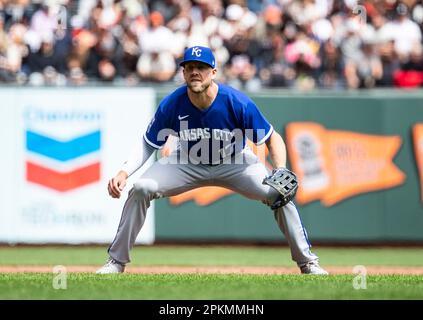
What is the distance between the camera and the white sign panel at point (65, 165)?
12.9 metres

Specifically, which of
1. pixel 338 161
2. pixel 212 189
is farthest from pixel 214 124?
pixel 338 161

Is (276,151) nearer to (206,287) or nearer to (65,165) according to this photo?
(206,287)

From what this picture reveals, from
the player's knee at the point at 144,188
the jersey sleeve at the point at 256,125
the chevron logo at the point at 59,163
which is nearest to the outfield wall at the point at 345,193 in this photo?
the chevron logo at the point at 59,163

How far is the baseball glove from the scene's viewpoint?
7883 mm

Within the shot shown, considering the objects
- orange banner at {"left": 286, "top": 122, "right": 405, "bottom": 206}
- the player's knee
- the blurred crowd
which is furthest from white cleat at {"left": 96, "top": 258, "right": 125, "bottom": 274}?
the blurred crowd

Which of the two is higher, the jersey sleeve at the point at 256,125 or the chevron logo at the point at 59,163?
the jersey sleeve at the point at 256,125

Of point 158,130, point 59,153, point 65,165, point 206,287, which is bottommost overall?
point 206,287

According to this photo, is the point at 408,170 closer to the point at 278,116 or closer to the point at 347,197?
the point at 347,197

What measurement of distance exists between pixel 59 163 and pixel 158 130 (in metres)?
4.98

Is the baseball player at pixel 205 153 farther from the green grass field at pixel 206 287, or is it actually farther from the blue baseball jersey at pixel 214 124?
the green grass field at pixel 206 287

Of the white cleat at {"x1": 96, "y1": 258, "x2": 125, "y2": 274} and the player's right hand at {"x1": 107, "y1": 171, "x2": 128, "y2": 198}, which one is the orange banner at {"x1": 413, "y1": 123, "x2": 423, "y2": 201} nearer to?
the white cleat at {"x1": 96, "y1": 258, "x2": 125, "y2": 274}

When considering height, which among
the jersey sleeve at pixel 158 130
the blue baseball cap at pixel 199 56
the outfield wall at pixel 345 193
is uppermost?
the blue baseball cap at pixel 199 56

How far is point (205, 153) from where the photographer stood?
27.5ft

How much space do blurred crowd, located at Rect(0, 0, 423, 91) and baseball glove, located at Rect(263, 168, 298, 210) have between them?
5.74 m
